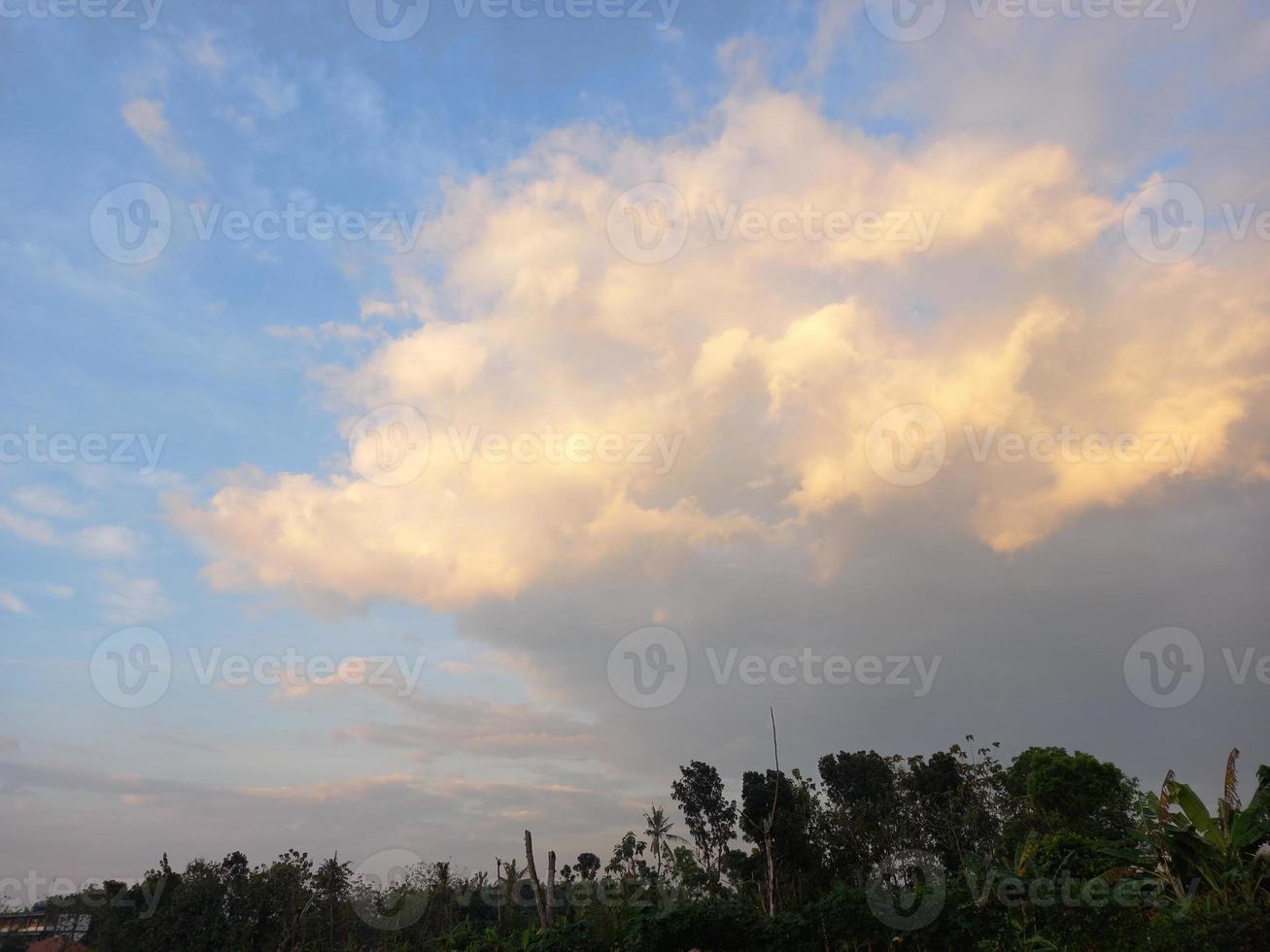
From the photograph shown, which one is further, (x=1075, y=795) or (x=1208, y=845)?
(x=1075, y=795)

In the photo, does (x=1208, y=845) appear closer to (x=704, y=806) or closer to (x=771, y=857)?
(x=771, y=857)

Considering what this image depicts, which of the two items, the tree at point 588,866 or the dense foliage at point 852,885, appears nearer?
the dense foliage at point 852,885

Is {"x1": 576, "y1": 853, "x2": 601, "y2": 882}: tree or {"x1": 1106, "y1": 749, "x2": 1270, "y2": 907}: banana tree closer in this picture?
{"x1": 1106, "y1": 749, "x2": 1270, "y2": 907}: banana tree

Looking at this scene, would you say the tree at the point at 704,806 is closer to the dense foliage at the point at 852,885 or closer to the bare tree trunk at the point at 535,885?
the dense foliage at the point at 852,885

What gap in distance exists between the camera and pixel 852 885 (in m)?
29.9

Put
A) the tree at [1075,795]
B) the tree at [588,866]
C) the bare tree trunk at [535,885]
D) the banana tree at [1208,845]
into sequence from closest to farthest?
the banana tree at [1208,845] < the bare tree trunk at [535,885] < the tree at [1075,795] < the tree at [588,866]

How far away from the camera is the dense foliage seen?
659 inches

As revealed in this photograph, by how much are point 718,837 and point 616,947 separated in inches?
1556

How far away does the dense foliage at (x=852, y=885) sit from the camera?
1673 cm

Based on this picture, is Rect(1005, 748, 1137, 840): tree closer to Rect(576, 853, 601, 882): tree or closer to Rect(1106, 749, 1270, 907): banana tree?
Rect(1106, 749, 1270, 907): banana tree

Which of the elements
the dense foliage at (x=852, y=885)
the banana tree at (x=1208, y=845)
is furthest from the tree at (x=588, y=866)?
the banana tree at (x=1208, y=845)

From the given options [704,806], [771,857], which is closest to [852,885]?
[771,857]

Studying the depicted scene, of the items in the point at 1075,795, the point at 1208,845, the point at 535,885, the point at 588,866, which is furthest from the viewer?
the point at 588,866

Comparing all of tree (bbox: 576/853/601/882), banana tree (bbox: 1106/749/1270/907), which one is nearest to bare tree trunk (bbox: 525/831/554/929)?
banana tree (bbox: 1106/749/1270/907)
